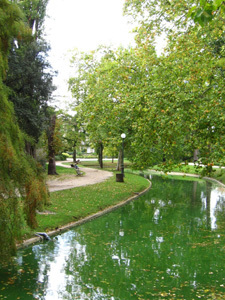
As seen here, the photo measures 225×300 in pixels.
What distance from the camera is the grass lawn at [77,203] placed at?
1193 centimetres

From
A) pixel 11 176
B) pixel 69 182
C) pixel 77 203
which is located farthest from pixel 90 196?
pixel 11 176

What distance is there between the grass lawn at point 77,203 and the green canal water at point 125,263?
0.69 m

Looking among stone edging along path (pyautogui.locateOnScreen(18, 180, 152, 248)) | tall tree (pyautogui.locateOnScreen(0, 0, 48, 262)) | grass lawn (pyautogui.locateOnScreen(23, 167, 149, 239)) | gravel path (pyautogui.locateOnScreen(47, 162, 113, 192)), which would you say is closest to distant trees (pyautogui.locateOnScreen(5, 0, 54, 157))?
grass lawn (pyautogui.locateOnScreen(23, 167, 149, 239))

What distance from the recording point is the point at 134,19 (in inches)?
666

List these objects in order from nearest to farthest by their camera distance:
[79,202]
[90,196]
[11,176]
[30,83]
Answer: [11,176] → [30,83] → [79,202] → [90,196]

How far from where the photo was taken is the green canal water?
6.67 m

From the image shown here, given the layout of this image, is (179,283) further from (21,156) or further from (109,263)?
(21,156)

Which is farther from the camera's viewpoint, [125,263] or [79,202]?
[79,202]

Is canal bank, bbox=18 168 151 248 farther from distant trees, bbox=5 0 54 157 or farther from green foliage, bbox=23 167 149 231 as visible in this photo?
distant trees, bbox=5 0 54 157

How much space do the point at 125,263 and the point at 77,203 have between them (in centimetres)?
730

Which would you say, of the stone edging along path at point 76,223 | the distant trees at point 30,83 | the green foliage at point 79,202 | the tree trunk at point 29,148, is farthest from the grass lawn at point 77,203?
the distant trees at point 30,83

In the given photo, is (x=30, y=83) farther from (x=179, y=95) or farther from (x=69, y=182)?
(x=69, y=182)

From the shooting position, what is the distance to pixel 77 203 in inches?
611

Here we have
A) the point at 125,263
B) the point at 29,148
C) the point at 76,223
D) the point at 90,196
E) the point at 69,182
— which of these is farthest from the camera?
the point at 69,182
